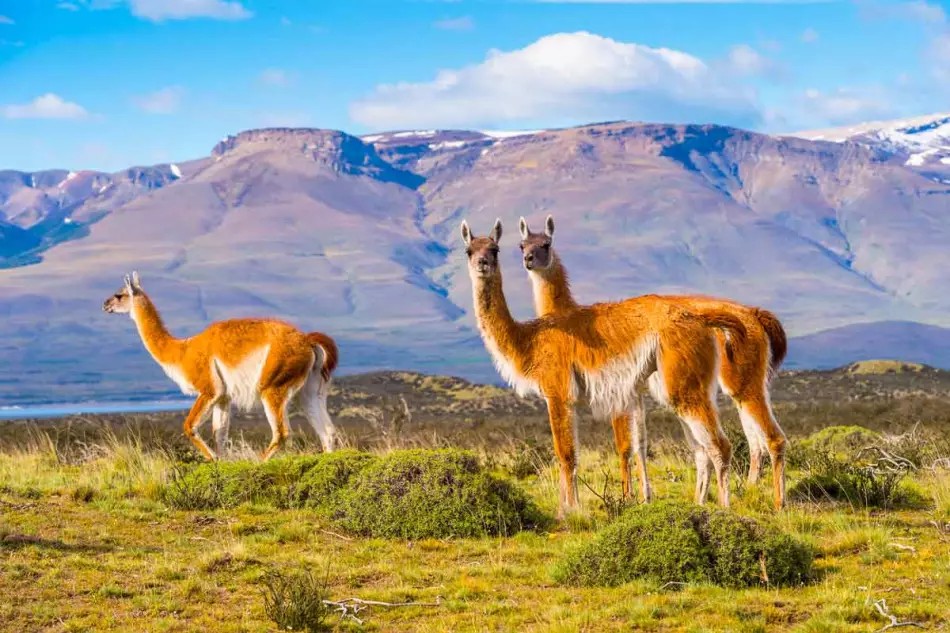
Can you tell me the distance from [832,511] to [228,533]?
581cm

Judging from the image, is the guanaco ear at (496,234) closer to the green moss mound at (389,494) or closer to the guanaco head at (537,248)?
the guanaco head at (537,248)

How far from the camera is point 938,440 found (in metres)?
17.5

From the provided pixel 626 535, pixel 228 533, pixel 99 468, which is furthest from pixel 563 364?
pixel 99 468

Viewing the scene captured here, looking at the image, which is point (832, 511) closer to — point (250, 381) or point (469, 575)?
point (469, 575)

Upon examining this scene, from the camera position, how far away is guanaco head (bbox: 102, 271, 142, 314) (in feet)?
59.1

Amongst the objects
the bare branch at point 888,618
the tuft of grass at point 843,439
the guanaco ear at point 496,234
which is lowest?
the tuft of grass at point 843,439

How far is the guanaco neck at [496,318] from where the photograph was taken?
11430 millimetres

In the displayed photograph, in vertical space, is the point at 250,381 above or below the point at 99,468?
above

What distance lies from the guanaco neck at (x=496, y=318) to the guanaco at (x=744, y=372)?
0.61m

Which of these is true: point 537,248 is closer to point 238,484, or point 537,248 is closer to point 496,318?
point 496,318

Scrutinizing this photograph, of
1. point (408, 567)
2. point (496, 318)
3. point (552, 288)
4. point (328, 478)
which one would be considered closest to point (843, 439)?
point (552, 288)

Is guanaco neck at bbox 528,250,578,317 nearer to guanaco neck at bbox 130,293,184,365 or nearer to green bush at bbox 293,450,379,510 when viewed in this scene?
green bush at bbox 293,450,379,510

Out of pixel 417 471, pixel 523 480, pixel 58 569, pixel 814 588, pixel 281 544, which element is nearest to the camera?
pixel 814 588

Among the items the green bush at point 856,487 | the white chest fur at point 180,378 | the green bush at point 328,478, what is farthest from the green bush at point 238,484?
the green bush at point 856,487
